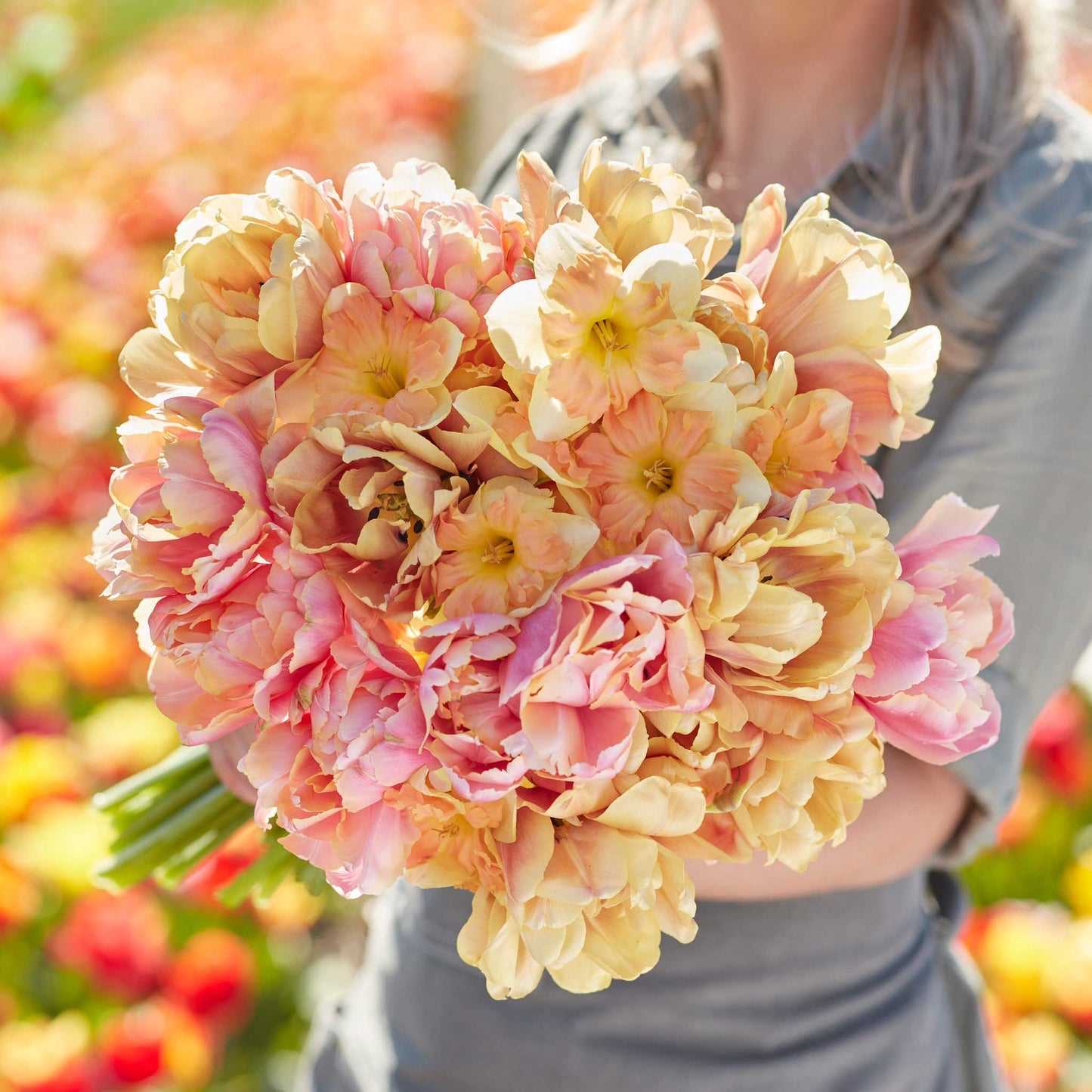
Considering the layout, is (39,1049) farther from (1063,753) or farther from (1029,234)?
(1063,753)

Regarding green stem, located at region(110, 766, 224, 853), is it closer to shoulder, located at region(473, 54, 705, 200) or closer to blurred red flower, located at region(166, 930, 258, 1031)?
blurred red flower, located at region(166, 930, 258, 1031)

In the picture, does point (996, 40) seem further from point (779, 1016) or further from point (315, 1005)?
point (315, 1005)

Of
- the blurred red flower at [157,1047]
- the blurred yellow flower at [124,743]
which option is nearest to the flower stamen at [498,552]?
the blurred red flower at [157,1047]

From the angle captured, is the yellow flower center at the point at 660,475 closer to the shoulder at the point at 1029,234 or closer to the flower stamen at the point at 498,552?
the flower stamen at the point at 498,552

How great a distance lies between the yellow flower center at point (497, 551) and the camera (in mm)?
451

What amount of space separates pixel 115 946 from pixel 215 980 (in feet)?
0.38

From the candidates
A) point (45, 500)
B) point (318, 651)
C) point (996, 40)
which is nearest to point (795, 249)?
point (318, 651)

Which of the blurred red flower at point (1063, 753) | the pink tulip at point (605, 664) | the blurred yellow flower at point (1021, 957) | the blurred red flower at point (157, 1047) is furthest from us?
the blurred red flower at point (1063, 753)

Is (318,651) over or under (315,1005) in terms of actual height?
over

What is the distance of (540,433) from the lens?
0.43 m

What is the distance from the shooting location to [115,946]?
1304 mm

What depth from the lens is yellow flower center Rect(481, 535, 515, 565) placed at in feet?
1.48

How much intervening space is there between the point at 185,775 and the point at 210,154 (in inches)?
101

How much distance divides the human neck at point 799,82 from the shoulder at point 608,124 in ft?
0.23
